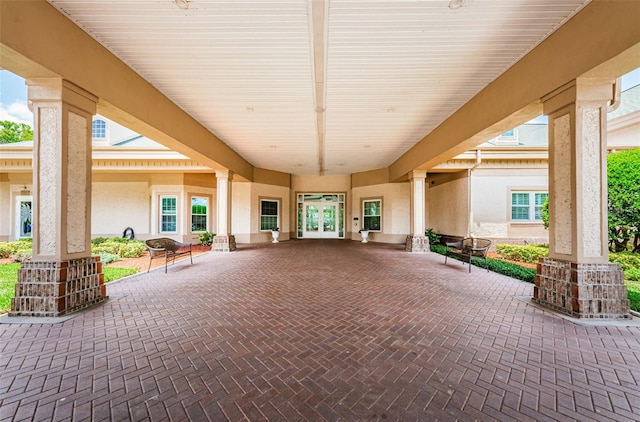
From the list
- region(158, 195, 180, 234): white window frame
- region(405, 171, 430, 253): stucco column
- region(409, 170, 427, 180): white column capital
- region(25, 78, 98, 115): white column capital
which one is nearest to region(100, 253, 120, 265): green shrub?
region(158, 195, 180, 234): white window frame

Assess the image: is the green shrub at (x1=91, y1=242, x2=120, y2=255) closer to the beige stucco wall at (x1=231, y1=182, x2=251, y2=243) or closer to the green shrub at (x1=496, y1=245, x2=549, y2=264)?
the beige stucco wall at (x1=231, y1=182, x2=251, y2=243)

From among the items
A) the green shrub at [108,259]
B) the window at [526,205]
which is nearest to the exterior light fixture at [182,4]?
the green shrub at [108,259]

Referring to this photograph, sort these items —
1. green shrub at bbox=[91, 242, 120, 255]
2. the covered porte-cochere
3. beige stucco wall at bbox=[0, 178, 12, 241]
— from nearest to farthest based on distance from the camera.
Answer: the covered porte-cochere < green shrub at bbox=[91, 242, 120, 255] < beige stucco wall at bbox=[0, 178, 12, 241]

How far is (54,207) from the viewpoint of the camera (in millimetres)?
3672

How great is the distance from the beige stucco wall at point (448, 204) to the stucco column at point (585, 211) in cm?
800

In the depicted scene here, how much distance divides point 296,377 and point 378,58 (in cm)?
471

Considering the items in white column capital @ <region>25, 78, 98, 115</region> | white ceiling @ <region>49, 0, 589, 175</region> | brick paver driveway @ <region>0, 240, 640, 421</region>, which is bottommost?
brick paver driveway @ <region>0, 240, 640, 421</region>

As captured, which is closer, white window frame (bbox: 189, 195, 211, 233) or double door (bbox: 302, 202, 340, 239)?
white window frame (bbox: 189, 195, 211, 233)

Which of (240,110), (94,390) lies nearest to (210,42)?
(240,110)

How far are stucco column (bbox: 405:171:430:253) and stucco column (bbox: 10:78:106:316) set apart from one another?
9.86 meters

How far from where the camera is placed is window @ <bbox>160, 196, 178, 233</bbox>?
13289 millimetres

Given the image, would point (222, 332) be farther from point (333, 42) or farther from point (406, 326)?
point (333, 42)

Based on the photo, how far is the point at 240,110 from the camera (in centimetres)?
641

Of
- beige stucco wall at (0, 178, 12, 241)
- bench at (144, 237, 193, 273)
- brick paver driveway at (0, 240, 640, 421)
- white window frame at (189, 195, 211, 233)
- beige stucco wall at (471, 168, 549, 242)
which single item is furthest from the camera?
white window frame at (189, 195, 211, 233)
